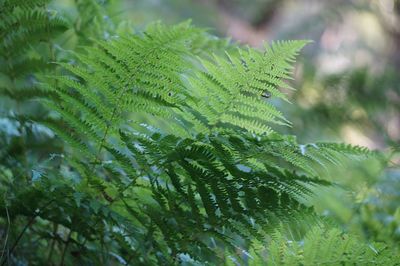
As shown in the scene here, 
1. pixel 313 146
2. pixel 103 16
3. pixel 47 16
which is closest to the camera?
pixel 313 146

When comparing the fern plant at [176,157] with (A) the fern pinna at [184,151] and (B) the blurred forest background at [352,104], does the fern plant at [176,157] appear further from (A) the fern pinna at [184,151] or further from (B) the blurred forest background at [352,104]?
(B) the blurred forest background at [352,104]

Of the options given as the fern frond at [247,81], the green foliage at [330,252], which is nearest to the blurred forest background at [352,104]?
the green foliage at [330,252]

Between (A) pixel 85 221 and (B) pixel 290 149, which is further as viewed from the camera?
(A) pixel 85 221

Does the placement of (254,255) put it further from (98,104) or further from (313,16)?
(313,16)

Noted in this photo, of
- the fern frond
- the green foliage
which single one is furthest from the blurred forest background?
the fern frond

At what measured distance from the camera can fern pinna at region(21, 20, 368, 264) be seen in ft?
2.91

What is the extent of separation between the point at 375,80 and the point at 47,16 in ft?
5.95

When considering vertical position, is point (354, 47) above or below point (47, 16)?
above

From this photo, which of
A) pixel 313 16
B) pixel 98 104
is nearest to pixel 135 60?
pixel 98 104

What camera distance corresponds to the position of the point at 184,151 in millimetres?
881

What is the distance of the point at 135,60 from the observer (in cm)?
98

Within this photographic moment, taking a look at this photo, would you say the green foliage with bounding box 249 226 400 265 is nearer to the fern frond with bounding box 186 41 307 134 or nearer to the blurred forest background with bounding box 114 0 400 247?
the blurred forest background with bounding box 114 0 400 247

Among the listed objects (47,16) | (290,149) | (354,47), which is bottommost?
(290,149)

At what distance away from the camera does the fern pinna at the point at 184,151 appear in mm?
887
